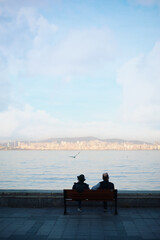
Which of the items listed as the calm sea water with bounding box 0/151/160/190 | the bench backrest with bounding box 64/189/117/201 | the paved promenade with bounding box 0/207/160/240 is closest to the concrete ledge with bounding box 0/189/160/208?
the paved promenade with bounding box 0/207/160/240

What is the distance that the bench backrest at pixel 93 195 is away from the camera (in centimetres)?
787

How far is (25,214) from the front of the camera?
782 cm

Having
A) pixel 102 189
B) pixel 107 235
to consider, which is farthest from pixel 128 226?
pixel 102 189

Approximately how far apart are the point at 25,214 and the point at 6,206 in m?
1.30

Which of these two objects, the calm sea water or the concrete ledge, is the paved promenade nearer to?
the concrete ledge

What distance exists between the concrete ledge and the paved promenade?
251 mm

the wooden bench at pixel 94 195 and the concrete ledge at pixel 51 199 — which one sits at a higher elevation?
the wooden bench at pixel 94 195

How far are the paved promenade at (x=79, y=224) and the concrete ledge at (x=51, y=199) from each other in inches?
9.9

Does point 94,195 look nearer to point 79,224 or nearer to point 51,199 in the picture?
point 79,224

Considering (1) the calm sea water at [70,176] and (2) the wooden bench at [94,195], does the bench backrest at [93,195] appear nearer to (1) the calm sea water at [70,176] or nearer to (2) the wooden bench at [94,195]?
(2) the wooden bench at [94,195]

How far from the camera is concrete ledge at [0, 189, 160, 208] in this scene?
8.58 meters

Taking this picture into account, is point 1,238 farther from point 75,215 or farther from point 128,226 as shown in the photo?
point 128,226

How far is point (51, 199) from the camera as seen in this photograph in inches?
343

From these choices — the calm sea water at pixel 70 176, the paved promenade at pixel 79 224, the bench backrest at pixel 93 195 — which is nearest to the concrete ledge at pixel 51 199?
the paved promenade at pixel 79 224
